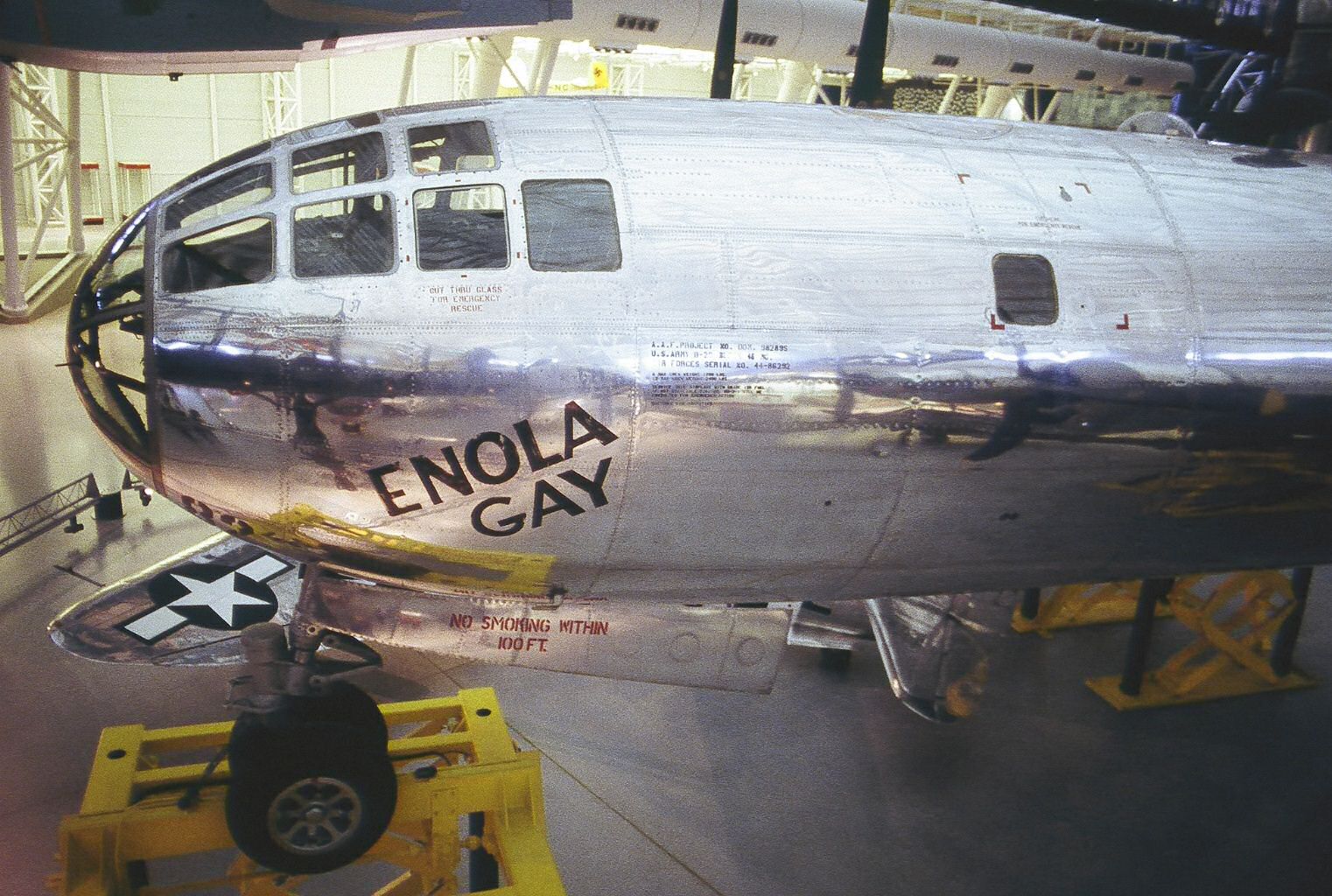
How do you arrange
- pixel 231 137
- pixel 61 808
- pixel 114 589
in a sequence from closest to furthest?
pixel 61 808, pixel 114 589, pixel 231 137

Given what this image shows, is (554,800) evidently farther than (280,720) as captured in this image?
Yes

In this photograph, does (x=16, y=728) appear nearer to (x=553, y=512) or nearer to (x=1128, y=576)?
(x=553, y=512)

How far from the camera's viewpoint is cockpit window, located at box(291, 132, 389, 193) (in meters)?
5.87

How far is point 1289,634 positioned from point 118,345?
1144cm

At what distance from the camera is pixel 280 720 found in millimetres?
5766

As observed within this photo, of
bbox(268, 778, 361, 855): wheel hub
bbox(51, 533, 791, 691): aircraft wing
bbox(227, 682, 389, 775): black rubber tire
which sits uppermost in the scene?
bbox(51, 533, 791, 691): aircraft wing

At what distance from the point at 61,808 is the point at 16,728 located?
1.52 metres

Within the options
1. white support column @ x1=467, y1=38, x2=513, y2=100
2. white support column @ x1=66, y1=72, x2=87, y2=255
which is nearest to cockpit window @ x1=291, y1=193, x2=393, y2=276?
white support column @ x1=467, y1=38, x2=513, y2=100

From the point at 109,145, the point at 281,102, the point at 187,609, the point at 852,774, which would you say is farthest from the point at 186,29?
the point at 109,145

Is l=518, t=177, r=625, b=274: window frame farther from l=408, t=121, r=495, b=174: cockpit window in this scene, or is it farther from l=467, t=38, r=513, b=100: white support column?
l=467, t=38, r=513, b=100: white support column

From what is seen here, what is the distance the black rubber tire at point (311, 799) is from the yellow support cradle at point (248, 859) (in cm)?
32

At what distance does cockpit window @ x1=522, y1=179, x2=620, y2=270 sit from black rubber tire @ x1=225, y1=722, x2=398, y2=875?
2.93 m

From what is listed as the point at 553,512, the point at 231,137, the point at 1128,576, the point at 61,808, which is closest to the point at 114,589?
the point at 61,808

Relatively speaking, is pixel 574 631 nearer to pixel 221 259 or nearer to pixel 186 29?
pixel 221 259
